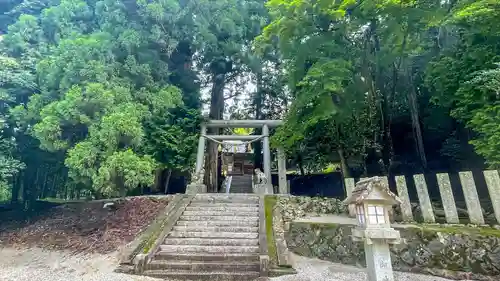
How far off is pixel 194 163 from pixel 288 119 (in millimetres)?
4310

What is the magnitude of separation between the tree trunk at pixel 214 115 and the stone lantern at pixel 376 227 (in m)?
10.4

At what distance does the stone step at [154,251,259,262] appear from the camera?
5145mm

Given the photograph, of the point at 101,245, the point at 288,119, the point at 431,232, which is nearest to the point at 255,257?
the point at 431,232

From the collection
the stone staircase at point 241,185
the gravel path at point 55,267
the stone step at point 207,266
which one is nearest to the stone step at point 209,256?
the stone step at point 207,266

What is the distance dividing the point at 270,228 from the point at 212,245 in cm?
137

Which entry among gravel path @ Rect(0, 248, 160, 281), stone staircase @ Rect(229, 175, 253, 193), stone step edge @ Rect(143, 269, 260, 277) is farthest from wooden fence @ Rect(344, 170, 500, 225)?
stone staircase @ Rect(229, 175, 253, 193)

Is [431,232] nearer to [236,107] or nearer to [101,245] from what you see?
[101,245]

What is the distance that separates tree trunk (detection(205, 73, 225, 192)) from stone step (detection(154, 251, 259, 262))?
8079mm

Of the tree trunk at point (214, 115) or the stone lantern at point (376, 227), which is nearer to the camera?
the stone lantern at point (376, 227)

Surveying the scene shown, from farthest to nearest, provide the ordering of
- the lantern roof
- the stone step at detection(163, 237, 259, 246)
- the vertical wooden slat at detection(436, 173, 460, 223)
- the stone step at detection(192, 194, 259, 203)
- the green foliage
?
the stone step at detection(192, 194, 259, 203)
the green foliage
the stone step at detection(163, 237, 259, 246)
the vertical wooden slat at detection(436, 173, 460, 223)
the lantern roof

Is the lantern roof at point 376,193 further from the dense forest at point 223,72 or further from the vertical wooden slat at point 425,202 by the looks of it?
the dense forest at point 223,72

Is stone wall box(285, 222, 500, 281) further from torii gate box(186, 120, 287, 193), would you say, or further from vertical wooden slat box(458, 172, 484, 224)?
torii gate box(186, 120, 287, 193)

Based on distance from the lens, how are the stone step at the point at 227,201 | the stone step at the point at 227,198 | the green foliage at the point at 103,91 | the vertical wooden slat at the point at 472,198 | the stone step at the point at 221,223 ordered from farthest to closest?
the stone step at the point at 227,198, the stone step at the point at 227,201, the green foliage at the point at 103,91, the stone step at the point at 221,223, the vertical wooden slat at the point at 472,198

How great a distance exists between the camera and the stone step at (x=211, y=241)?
569 cm
